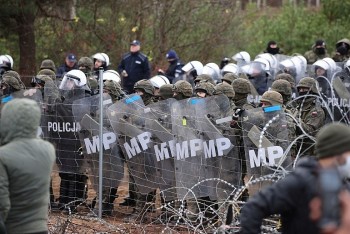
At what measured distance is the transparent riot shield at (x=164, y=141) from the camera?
390 inches

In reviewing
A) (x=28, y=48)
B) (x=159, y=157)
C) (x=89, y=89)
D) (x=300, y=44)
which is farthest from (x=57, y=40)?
(x=159, y=157)

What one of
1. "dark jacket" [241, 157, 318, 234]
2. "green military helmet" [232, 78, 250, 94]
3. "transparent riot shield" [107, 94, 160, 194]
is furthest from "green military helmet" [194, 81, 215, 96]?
"dark jacket" [241, 157, 318, 234]

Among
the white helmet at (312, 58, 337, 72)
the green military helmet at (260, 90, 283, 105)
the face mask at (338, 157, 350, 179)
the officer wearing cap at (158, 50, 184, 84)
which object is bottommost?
the face mask at (338, 157, 350, 179)

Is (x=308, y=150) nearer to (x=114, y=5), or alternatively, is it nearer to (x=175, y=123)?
(x=175, y=123)

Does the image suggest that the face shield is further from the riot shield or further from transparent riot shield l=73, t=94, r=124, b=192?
transparent riot shield l=73, t=94, r=124, b=192

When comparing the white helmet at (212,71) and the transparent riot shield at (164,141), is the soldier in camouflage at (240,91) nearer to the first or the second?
the transparent riot shield at (164,141)

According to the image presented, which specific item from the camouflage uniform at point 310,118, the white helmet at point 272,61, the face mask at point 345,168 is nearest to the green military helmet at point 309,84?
the camouflage uniform at point 310,118

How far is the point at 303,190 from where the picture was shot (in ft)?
15.9

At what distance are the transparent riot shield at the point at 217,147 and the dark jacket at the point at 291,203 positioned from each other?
175 inches

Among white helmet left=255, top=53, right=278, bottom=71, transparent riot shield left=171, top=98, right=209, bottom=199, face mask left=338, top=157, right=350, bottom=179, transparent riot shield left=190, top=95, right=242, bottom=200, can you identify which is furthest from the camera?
white helmet left=255, top=53, right=278, bottom=71

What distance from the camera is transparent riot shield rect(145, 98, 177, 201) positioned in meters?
9.91

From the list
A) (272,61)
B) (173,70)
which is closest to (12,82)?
(173,70)

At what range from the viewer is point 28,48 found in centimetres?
1980

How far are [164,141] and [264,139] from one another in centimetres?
140
